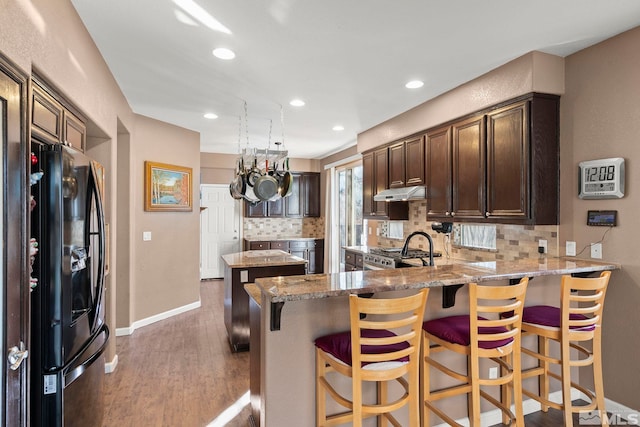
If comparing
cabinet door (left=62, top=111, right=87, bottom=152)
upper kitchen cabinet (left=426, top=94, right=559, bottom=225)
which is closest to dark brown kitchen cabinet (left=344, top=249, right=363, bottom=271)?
upper kitchen cabinet (left=426, top=94, right=559, bottom=225)

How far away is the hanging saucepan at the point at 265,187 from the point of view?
369 centimetres

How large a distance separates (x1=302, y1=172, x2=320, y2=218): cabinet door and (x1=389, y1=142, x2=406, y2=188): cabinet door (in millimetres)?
3364

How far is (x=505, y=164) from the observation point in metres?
2.87

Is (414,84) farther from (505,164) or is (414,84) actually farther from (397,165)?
(397,165)

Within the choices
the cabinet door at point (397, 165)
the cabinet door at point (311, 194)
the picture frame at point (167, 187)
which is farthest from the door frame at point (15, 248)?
the cabinet door at point (311, 194)

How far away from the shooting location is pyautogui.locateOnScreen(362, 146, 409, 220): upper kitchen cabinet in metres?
4.56

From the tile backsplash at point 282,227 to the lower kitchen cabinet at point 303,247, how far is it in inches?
11.8

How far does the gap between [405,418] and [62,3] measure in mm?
3077

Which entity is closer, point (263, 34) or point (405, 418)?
point (405, 418)

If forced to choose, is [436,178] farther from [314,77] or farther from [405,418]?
[405,418]

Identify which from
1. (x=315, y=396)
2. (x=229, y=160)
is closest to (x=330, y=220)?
(x=229, y=160)

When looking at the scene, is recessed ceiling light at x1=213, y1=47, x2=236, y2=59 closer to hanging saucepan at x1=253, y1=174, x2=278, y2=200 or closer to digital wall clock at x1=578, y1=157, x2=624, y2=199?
hanging saucepan at x1=253, y1=174, x2=278, y2=200

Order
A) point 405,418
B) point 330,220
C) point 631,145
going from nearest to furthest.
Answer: point 405,418 < point 631,145 < point 330,220

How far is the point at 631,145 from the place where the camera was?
2.32 meters
